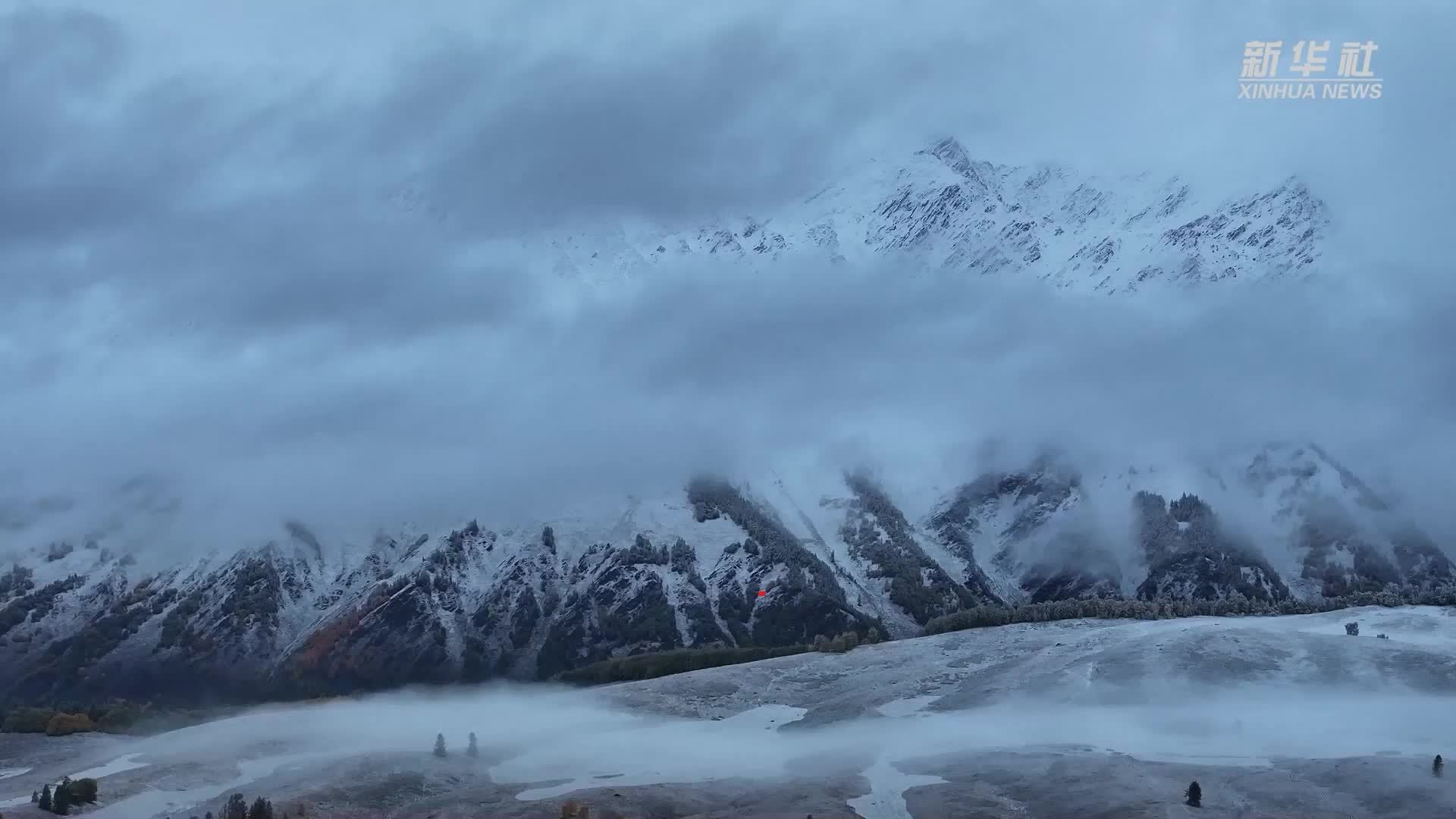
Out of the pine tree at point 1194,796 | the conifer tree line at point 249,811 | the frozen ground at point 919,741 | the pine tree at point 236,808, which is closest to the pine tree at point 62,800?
the frozen ground at point 919,741

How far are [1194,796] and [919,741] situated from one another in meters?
31.9

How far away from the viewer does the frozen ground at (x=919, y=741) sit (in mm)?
92938

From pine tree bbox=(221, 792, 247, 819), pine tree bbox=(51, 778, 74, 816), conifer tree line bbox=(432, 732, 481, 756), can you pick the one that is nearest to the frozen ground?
conifer tree line bbox=(432, 732, 481, 756)

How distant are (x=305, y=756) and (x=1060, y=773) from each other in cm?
6287

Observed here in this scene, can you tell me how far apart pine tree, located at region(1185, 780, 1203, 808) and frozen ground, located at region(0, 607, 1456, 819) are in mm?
844

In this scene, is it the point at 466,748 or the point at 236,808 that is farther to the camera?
the point at 466,748

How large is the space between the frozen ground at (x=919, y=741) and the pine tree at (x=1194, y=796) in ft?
2.77

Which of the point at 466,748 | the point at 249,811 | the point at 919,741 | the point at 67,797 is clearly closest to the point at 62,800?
the point at 67,797

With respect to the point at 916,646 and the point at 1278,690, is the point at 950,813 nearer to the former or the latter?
the point at 1278,690

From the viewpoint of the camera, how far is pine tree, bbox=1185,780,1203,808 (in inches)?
3428

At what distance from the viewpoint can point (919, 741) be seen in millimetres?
116250

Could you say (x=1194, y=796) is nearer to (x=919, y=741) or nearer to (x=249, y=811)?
(x=919, y=741)

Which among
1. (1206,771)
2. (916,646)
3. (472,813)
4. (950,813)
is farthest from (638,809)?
(916,646)

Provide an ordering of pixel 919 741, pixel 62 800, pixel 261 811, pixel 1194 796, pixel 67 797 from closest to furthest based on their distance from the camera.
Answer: pixel 1194 796 → pixel 261 811 → pixel 62 800 → pixel 67 797 → pixel 919 741
